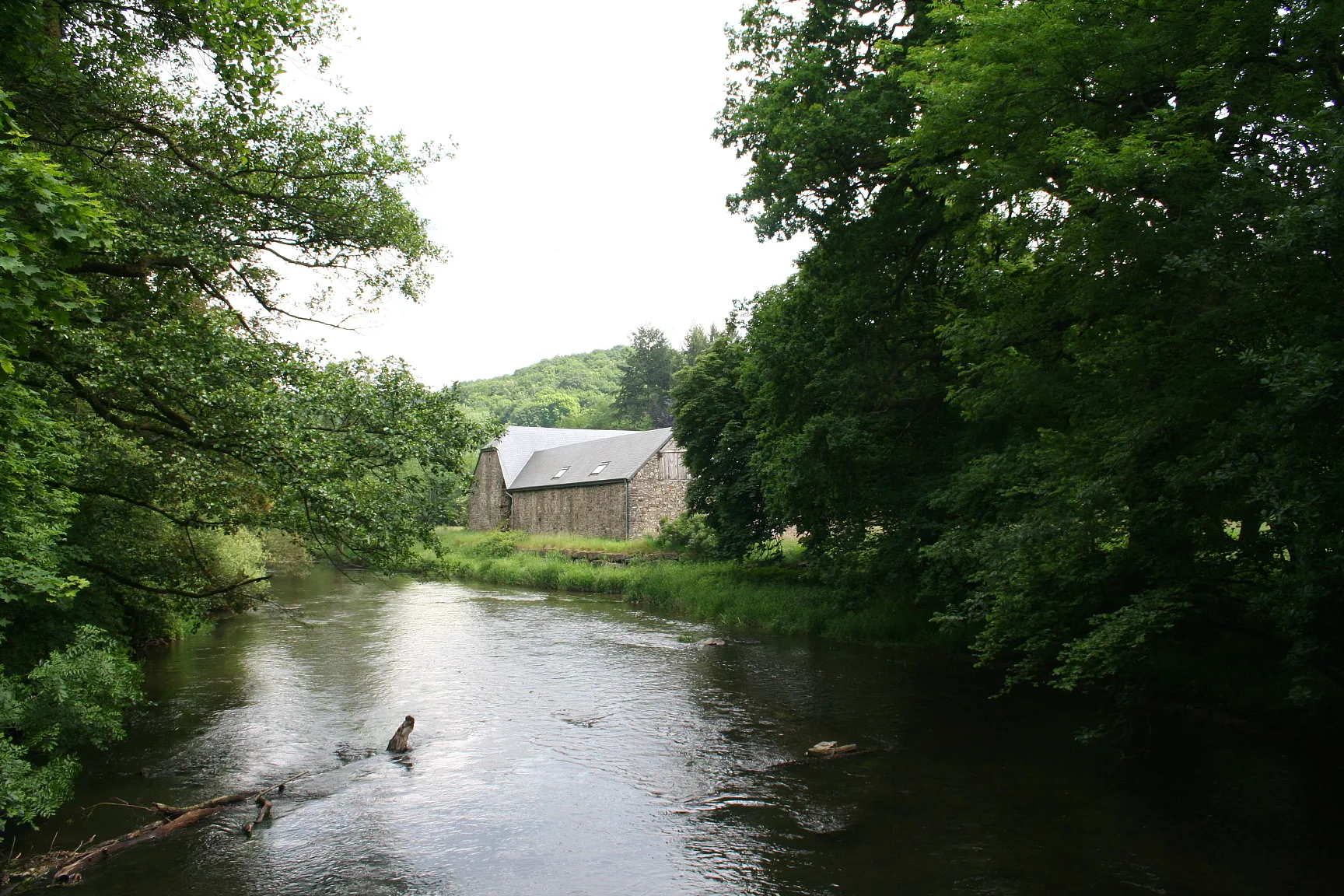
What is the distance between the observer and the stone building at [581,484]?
127ft

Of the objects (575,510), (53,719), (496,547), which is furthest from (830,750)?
(575,510)

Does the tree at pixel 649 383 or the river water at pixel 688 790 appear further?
the tree at pixel 649 383

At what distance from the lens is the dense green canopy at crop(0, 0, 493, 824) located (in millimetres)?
7305

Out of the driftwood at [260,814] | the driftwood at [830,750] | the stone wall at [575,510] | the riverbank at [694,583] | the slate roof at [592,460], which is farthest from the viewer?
the slate roof at [592,460]

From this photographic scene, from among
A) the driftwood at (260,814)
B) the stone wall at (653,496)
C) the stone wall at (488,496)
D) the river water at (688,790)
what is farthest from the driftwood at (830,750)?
the stone wall at (488,496)

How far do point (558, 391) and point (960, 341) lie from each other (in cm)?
9952

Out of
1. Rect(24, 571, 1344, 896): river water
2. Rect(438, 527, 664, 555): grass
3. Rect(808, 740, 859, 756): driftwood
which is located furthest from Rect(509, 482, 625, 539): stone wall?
Rect(808, 740, 859, 756): driftwood

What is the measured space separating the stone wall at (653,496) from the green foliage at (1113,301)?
2401 cm

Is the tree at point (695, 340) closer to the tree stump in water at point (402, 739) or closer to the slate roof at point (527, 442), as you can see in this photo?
the slate roof at point (527, 442)

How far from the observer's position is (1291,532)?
21.5ft

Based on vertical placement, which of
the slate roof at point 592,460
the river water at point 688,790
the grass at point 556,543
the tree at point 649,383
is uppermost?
the tree at point 649,383

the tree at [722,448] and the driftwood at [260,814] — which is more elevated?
the tree at [722,448]

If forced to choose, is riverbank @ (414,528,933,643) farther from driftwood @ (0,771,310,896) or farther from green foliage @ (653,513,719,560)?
driftwood @ (0,771,310,896)

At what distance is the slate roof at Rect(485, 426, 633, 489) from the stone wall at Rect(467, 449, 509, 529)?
0.50 metres
